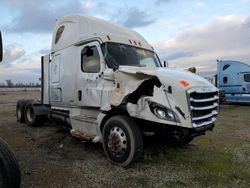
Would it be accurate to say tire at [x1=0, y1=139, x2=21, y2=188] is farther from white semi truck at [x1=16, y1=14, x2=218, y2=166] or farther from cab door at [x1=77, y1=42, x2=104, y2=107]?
cab door at [x1=77, y1=42, x2=104, y2=107]

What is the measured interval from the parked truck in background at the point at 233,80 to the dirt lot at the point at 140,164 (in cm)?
1201

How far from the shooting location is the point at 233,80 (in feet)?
68.9

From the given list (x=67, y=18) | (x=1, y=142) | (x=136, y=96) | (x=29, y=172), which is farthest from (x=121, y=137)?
(x=67, y=18)

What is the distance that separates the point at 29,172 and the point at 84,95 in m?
2.45

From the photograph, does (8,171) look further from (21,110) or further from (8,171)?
(21,110)

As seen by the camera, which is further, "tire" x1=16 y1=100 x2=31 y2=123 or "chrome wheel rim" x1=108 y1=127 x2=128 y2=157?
"tire" x1=16 y1=100 x2=31 y2=123

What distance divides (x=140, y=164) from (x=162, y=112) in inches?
52.5

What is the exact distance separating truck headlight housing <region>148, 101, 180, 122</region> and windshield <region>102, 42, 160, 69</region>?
150 centimetres

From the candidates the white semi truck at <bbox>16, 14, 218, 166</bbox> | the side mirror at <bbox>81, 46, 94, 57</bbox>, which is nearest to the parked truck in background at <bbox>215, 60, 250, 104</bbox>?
the white semi truck at <bbox>16, 14, 218, 166</bbox>

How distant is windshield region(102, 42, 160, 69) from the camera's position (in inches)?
284

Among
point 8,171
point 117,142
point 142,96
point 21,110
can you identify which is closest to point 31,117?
point 21,110

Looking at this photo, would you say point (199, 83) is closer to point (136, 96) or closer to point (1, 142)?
point (136, 96)

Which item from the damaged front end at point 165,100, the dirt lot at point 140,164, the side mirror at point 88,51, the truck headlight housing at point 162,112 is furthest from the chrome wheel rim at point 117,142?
the side mirror at point 88,51

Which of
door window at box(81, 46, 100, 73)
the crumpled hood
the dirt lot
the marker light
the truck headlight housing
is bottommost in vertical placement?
the dirt lot
